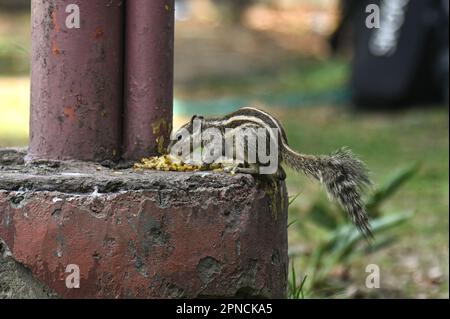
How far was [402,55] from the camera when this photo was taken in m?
11.3

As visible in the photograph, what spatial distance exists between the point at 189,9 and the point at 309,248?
1392cm

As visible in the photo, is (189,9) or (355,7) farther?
(189,9)

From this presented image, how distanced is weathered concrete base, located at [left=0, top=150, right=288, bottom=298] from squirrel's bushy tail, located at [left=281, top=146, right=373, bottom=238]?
16.0 inches

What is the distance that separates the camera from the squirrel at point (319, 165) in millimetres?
3678

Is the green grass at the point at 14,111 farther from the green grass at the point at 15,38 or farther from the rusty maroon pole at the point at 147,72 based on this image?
the rusty maroon pole at the point at 147,72

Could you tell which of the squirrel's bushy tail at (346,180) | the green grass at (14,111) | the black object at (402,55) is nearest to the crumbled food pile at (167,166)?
the squirrel's bushy tail at (346,180)

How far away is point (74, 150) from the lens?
146 inches

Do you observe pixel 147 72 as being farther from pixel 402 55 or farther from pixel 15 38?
pixel 15 38

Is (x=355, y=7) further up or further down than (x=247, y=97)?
further up

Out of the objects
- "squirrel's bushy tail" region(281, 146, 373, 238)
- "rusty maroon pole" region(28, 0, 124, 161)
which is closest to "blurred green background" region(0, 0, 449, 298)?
"squirrel's bushy tail" region(281, 146, 373, 238)

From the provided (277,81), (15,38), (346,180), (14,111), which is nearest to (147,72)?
(346,180)
